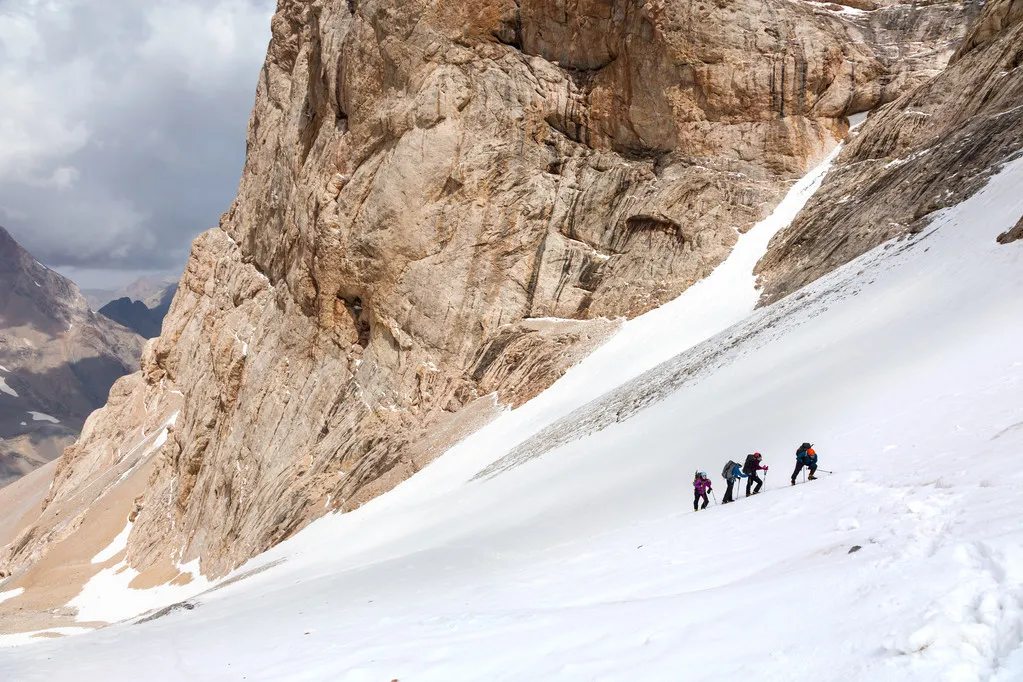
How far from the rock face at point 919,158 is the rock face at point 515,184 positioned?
4947 mm

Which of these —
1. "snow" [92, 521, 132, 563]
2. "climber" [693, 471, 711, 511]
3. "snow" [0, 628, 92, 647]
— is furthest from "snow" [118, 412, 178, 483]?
"climber" [693, 471, 711, 511]

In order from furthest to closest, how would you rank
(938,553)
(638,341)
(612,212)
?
(612,212) < (638,341) < (938,553)

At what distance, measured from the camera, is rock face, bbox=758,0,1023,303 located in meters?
20.5

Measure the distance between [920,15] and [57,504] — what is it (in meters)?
75.9

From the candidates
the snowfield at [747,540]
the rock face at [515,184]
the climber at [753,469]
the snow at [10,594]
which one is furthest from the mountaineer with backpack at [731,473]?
the snow at [10,594]

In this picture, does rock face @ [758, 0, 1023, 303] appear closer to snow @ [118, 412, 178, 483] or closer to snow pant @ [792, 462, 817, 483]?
snow pant @ [792, 462, 817, 483]

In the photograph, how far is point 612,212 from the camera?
34.4m

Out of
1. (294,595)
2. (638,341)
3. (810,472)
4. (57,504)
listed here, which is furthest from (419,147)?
(57,504)

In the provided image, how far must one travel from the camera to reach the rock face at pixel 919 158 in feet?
67.2

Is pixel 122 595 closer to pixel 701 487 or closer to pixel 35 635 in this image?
pixel 35 635

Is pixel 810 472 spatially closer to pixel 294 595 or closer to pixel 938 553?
pixel 938 553

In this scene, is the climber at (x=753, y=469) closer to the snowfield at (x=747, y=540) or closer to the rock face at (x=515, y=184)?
the snowfield at (x=747, y=540)

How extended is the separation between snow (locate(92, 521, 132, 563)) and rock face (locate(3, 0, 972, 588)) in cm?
1431

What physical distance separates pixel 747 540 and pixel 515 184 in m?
28.9
